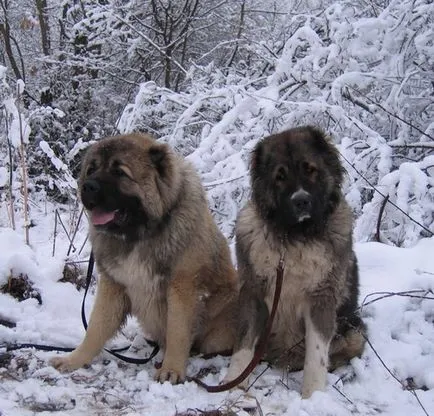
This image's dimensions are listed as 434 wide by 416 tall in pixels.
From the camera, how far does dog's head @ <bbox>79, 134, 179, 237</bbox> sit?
3.52m

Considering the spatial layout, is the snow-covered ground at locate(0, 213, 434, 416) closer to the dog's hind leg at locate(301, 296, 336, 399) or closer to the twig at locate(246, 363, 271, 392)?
the twig at locate(246, 363, 271, 392)

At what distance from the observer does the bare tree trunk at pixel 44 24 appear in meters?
15.0

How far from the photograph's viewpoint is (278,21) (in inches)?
597

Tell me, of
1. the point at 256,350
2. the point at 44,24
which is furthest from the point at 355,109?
the point at 44,24

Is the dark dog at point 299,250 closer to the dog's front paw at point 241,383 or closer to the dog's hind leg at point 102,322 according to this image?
the dog's front paw at point 241,383

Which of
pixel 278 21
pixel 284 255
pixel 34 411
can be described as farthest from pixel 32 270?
pixel 278 21

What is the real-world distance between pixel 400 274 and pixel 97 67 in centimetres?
1133

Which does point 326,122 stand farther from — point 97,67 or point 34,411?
point 97,67

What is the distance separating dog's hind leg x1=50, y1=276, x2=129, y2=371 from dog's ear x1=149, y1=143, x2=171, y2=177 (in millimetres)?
834

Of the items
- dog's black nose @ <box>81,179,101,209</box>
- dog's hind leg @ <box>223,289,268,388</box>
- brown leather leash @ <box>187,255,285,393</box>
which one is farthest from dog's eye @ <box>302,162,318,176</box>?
dog's black nose @ <box>81,179,101,209</box>

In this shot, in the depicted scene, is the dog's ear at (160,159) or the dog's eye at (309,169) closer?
the dog's eye at (309,169)

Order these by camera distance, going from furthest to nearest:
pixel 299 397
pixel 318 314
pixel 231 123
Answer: pixel 231 123 → pixel 318 314 → pixel 299 397

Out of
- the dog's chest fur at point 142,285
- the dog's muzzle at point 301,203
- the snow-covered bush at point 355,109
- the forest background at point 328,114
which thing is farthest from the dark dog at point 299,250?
the snow-covered bush at point 355,109

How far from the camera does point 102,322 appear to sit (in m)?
3.83
